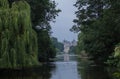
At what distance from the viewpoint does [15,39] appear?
35.1 meters

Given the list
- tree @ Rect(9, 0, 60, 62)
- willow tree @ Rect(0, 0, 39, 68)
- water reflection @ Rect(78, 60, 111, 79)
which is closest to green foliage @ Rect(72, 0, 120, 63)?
tree @ Rect(9, 0, 60, 62)

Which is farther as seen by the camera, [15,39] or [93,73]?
[93,73]

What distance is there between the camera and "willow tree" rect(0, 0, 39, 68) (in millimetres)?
34062

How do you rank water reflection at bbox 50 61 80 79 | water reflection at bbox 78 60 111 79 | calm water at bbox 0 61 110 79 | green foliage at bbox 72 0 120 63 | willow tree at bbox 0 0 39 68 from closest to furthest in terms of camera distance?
willow tree at bbox 0 0 39 68, water reflection at bbox 78 60 111 79, calm water at bbox 0 61 110 79, water reflection at bbox 50 61 80 79, green foliage at bbox 72 0 120 63

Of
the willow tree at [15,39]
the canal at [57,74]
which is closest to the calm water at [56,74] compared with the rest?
the canal at [57,74]

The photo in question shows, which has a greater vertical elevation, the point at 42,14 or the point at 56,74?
the point at 42,14

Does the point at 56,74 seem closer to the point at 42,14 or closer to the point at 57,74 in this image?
the point at 57,74

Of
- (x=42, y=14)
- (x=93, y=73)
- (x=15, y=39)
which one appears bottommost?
(x=93, y=73)

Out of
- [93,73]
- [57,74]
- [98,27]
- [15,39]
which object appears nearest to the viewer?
[15,39]

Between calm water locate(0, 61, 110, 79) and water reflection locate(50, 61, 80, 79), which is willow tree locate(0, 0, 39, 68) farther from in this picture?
water reflection locate(50, 61, 80, 79)

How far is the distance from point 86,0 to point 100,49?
8003mm

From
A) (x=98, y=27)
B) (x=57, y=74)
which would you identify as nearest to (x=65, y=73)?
(x=57, y=74)

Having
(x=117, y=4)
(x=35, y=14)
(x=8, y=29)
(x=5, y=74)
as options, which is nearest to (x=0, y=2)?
(x=8, y=29)

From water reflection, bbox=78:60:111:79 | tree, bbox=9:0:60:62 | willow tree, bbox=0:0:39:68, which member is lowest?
water reflection, bbox=78:60:111:79
